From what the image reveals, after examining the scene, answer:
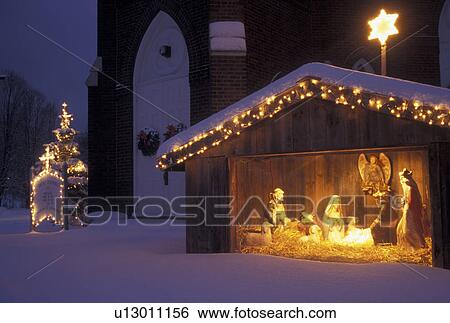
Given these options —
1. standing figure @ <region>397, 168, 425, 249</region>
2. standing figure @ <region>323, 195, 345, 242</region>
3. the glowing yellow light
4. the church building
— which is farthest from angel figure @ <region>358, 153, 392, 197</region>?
the church building

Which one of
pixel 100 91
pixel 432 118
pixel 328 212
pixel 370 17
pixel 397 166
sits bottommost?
pixel 328 212

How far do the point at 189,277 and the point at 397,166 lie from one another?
5.35 m

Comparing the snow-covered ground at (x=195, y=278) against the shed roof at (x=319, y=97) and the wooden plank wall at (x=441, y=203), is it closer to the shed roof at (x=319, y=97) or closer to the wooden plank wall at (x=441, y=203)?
the wooden plank wall at (x=441, y=203)

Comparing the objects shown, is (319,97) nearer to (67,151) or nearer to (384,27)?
(384,27)

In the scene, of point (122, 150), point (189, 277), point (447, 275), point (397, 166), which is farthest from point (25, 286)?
point (122, 150)

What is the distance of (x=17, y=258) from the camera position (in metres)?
8.71

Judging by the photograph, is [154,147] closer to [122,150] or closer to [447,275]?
[122,150]

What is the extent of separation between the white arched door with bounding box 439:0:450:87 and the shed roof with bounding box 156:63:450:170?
1084 centimetres

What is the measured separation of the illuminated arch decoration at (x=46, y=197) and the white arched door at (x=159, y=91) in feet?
9.04

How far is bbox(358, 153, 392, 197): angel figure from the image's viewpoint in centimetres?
942

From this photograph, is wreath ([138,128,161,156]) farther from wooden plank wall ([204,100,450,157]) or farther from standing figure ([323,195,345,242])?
standing figure ([323,195,345,242])

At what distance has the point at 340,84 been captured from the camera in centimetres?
767

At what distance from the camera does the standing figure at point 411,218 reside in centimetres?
821

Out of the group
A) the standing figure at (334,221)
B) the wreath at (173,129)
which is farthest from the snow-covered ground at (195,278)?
the wreath at (173,129)
